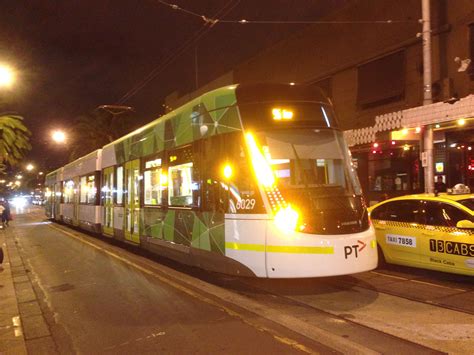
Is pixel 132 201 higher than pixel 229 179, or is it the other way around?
pixel 229 179

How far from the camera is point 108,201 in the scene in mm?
15547

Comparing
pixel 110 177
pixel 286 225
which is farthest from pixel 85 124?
pixel 286 225

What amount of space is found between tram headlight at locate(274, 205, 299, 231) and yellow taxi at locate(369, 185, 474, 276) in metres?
2.94

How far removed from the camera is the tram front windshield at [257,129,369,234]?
711 cm

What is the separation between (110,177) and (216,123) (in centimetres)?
811

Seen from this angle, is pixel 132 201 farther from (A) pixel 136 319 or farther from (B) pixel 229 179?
(A) pixel 136 319

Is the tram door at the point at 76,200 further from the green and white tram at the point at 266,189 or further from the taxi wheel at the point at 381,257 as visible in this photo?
the taxi wheel at the point at 381,257

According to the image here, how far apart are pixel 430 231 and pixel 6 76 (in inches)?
402

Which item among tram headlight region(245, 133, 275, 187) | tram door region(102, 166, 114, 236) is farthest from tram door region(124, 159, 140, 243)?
tram headlight region(245, 133, 275, 187)

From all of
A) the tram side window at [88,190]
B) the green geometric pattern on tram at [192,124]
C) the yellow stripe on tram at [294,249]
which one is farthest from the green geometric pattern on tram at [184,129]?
the tram side window at [88,190]

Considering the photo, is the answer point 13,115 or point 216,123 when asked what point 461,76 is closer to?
point 216,123

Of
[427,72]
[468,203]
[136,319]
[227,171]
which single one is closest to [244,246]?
[227,171]

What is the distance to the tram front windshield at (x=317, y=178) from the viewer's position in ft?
23.3

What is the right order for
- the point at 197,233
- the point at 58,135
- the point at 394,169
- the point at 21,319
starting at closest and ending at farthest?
the point at 21,319 → the point at 197,233 → the point at 394,169 → the point at 58,135
